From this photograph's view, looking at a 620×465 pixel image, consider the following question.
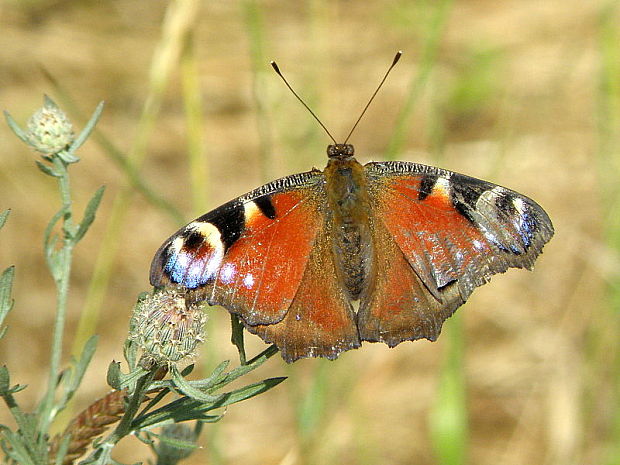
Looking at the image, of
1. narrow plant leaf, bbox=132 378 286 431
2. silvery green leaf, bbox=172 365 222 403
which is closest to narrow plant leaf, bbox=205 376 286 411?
narrow plant leaf, bbox=132 378 286 431

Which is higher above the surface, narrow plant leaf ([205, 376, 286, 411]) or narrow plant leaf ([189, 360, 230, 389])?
narrow plant leaf ([189, 360, 230, 389])

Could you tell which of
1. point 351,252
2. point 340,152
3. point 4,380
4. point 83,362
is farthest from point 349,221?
point 4,380

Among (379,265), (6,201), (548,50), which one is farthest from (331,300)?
(548,50)

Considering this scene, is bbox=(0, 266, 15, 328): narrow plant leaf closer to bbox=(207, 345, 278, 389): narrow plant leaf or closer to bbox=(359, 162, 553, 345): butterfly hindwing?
bbox=(207, 345, 278, 389): narrow plant leaf

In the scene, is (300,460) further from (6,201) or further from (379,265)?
(6,201)

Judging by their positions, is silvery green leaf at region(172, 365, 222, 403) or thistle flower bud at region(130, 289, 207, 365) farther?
thistle flower bud at region(130, 289, 207, 365)

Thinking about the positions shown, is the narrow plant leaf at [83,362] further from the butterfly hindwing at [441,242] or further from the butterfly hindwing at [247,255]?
the butterfly hindwing at [441,242]

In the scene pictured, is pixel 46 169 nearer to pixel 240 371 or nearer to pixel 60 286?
pixel 60 286
